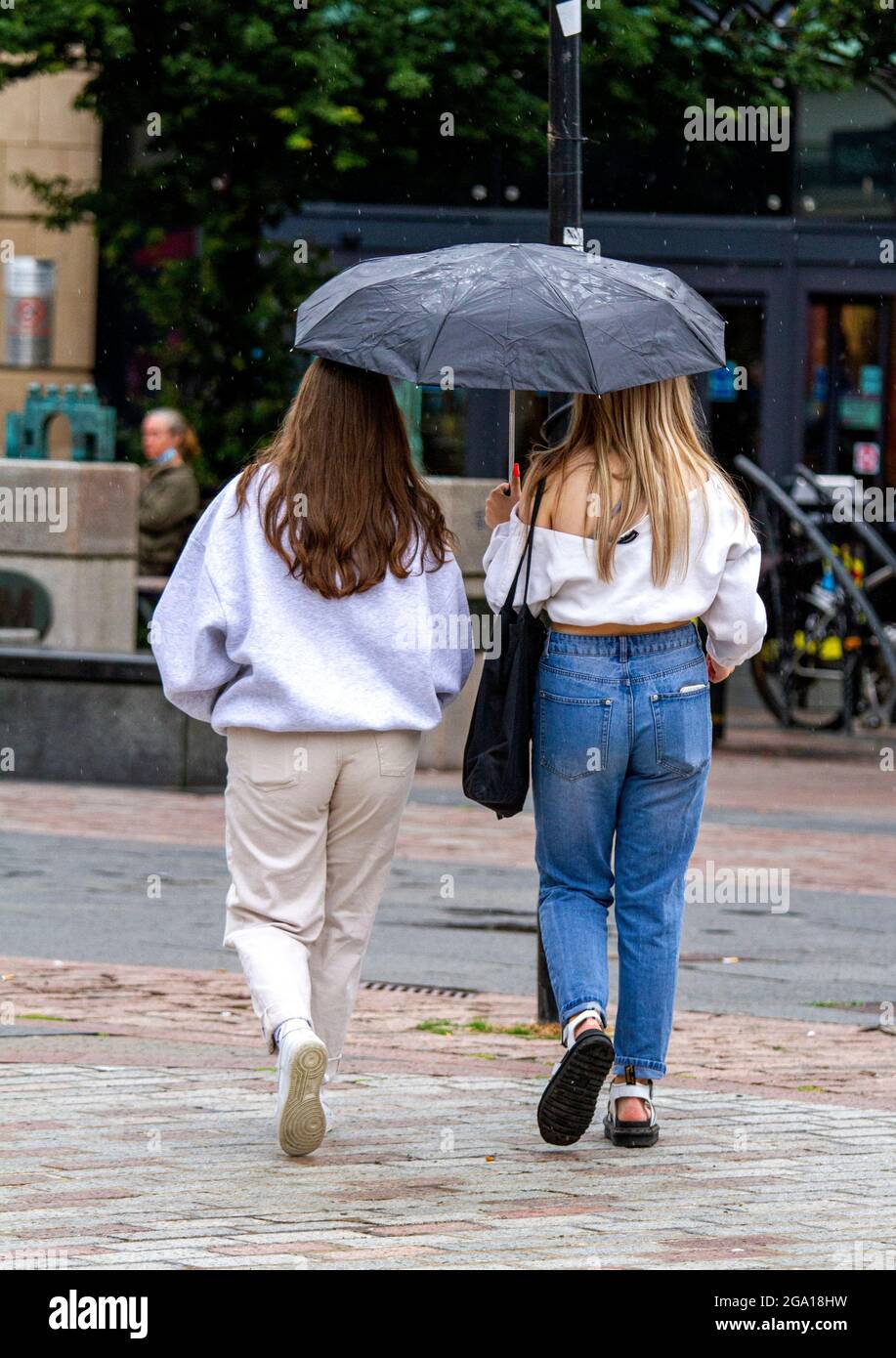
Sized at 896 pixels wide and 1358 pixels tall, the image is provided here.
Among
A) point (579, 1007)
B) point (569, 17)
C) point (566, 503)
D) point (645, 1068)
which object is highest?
point (569, 17)

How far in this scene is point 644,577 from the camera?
16.3 ft

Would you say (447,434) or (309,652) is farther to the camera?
(447,434)

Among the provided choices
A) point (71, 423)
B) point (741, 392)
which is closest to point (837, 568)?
point (741, 392)

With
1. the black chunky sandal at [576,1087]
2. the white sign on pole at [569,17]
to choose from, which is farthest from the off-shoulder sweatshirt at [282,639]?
the white sign on pole at [569,17]

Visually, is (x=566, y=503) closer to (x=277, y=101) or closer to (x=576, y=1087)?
(x=576, y=1087)

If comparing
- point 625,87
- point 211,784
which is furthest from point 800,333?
point 211,784

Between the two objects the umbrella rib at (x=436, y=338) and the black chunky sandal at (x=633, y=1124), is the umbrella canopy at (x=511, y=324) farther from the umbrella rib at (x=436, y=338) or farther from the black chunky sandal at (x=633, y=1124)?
the black chunky sandal at (x=633, y=1124)

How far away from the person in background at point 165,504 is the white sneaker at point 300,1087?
9162 millimetres

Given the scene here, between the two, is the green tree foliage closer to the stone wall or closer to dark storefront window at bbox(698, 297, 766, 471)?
the stone wall

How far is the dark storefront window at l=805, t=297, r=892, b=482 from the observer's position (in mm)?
19984

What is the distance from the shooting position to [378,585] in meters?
4.90

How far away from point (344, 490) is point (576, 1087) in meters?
1.32

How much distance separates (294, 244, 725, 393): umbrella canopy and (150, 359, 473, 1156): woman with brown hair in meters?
0.13

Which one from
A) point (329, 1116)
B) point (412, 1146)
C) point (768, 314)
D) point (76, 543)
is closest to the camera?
point (412, 1146)
